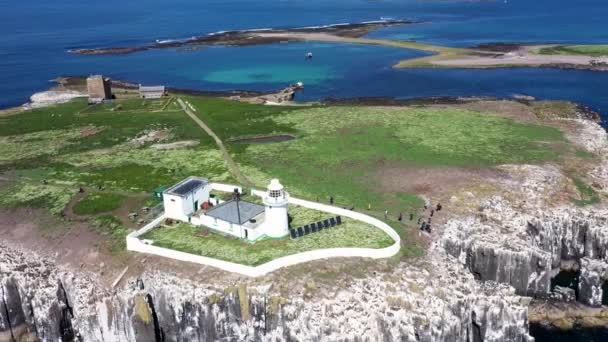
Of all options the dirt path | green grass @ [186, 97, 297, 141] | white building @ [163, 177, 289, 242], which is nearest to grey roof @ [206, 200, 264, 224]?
white building @ [163, 177, 289, 242]

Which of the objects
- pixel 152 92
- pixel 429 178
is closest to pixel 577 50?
pixel 429 178

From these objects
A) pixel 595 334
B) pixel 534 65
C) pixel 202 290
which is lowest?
pixel 595 334

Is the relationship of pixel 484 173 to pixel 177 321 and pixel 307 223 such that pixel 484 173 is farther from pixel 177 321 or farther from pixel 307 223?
pixel 177 321

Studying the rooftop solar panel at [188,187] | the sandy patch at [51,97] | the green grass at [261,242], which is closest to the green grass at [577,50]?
the green grass at [261,242]

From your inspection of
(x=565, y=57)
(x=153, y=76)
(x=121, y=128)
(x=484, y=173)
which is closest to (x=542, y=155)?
(x=484, y=173)

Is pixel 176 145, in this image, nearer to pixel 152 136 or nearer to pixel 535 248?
pixel 152 136

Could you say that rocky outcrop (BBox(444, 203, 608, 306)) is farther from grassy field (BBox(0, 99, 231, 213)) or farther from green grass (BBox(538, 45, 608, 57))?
green grass (BBox(538, 45, 608, 57))

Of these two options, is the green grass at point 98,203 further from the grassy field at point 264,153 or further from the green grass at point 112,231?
the green grass at point 112,231
